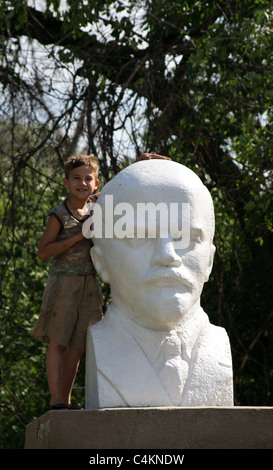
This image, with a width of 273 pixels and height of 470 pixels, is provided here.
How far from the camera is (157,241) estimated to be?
388 cm

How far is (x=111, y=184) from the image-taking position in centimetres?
408

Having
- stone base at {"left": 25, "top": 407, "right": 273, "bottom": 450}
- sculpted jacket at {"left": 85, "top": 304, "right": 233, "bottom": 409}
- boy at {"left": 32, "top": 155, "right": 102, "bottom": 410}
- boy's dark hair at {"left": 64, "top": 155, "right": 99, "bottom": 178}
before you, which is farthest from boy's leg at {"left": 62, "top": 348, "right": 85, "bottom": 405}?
boy's dark hair at {"left": 64, "top": 155, "right": 99, "bottom": 178}

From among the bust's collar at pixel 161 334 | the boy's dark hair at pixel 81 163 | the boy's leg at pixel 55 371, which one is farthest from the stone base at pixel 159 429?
the boy's dark hair at pixel 81 163

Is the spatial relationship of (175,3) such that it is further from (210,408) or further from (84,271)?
(210,408)

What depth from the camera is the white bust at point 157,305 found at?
380 centimetres

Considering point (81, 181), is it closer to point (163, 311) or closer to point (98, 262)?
point (98, 262)

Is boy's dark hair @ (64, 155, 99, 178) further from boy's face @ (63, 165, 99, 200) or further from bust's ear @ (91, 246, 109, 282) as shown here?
bust's ear @ (91, 246, 109, 282)

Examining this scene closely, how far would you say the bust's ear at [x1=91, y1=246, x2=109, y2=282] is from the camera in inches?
163

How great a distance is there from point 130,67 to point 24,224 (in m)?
1.69

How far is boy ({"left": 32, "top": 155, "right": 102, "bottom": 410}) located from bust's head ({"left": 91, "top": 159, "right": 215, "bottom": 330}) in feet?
1.22

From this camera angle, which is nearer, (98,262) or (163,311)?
(163,311)

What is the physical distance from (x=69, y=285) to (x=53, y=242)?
26 cm

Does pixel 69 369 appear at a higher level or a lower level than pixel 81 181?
lower

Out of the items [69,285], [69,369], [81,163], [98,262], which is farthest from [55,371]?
[81,163]
